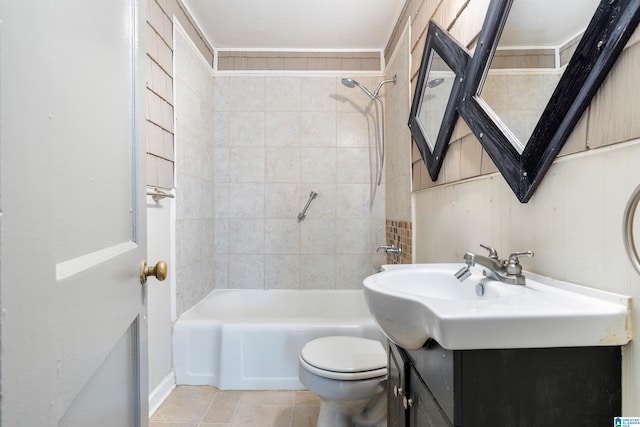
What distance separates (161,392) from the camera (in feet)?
5.71

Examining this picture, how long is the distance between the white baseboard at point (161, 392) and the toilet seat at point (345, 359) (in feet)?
2.87

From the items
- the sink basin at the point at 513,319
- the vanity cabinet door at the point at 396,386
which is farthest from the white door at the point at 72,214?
the vanity cabinet door at the point at 396,386

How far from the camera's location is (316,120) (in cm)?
260

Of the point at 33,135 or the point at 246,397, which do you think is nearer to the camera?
the point at 33,135

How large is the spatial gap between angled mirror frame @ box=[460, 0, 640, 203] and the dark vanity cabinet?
17.6 inches

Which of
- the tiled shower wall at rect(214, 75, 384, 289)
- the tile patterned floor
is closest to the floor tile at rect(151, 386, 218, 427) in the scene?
the tile patterned floor

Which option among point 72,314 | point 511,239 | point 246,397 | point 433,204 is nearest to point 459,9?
point 433,204

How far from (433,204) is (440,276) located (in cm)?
64

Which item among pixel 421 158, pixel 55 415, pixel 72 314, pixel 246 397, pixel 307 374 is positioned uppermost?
pixel 421 158

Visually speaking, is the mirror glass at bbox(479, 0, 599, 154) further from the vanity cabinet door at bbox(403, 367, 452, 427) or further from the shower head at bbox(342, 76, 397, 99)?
the shower head at bbox(342, 76, 397, 99)

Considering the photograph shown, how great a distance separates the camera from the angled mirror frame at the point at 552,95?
0.62 metres

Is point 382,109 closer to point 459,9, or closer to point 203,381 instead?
point 459,9

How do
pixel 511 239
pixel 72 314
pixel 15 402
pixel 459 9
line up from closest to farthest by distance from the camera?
pixel 15 402 → pixel 72 314 → pixel 511 239 → pixel 459 9

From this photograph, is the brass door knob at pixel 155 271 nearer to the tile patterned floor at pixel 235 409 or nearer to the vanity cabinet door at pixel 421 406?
the vanity cabinet door at pixel 421 406
